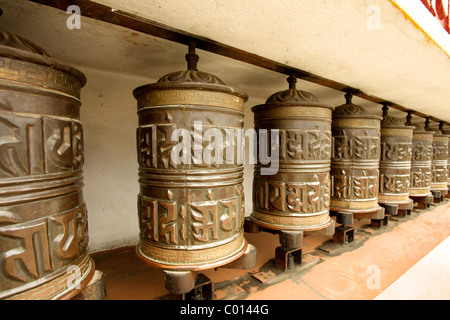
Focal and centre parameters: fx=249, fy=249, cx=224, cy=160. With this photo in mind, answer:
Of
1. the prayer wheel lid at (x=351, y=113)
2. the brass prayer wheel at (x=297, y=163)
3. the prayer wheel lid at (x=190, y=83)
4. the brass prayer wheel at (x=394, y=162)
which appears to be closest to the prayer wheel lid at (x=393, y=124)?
the brass prayer wheel at (x=394, y=162)

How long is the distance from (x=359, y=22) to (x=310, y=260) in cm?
201

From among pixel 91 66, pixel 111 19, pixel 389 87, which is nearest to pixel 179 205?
pixel 111 19

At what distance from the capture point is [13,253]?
3.10ft

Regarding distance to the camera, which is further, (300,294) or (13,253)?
(300,294)

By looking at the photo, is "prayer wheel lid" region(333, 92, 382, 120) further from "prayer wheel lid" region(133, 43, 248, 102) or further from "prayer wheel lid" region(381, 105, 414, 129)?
"prayer wheel lid" region(133, 43, 248, 102)

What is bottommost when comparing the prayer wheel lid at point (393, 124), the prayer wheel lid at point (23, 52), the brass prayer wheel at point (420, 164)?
the brass prayer wheel at point (420, 164)

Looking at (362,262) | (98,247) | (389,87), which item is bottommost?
(362,262)

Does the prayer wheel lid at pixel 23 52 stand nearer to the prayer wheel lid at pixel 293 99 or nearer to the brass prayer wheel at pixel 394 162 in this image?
the prayer wheel lid at pixel 293 99

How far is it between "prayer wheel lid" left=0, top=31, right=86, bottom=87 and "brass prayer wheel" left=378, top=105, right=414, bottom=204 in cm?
333

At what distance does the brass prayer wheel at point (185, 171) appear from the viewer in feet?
4.57

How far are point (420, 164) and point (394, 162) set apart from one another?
1072 millimetres

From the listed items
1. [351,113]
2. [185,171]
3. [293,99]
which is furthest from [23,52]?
[351,113]

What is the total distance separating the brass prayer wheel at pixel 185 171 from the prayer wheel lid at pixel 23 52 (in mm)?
468

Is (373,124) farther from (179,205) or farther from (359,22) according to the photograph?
(179,205)
